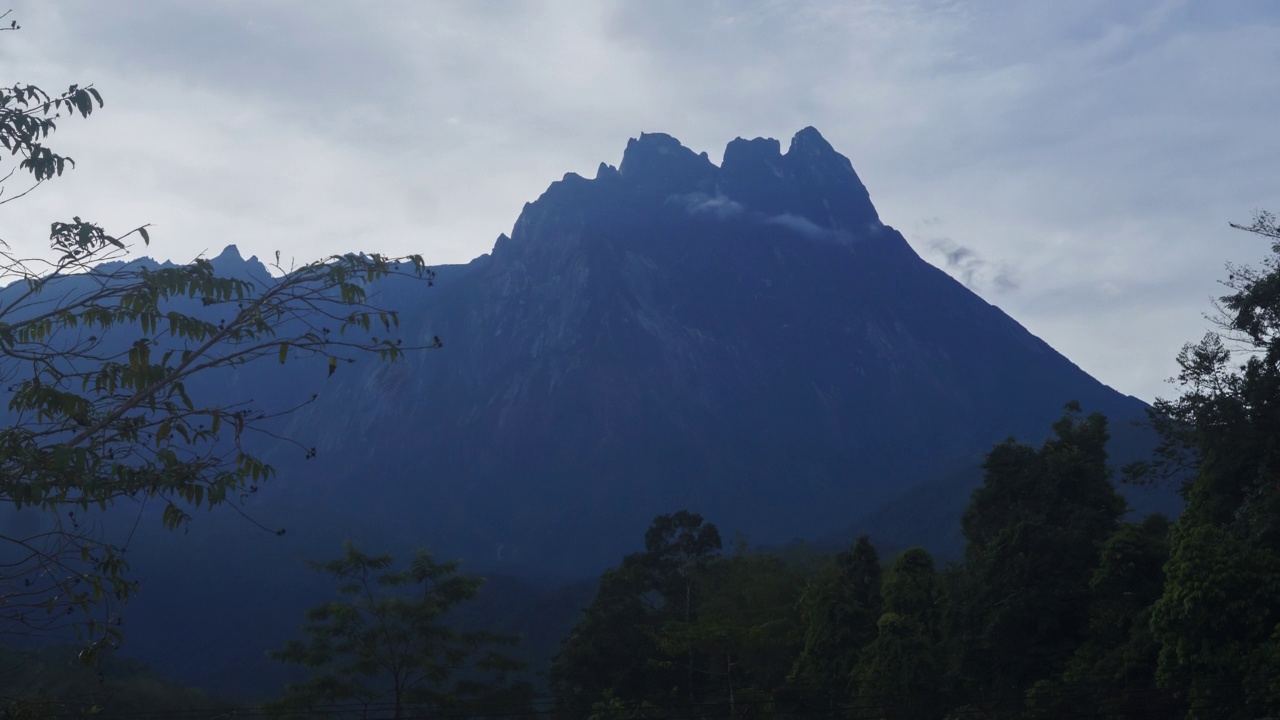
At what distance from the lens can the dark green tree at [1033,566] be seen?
24750mm

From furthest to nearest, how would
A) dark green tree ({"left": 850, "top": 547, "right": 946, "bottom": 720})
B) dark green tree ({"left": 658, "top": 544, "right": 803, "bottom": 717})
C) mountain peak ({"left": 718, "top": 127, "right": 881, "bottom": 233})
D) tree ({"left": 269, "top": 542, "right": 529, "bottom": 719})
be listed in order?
mountain peak ({"left": 718, "top": 127, "right": 881, "bottom": 233}) < dark green tree ({"left": 658, "top": 544, "right": 803, "bottom": 717}) < tree ({"left": 269, "top": 542, "right": 529, "bottom": 719}) < dark green tree ({"left": 850, "top": 547, "right": 946, "bottom": 720})

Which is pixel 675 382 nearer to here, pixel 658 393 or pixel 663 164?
pixel 658 393

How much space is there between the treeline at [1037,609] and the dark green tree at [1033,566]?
0.05 metres

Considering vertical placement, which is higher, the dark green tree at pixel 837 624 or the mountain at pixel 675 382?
the mountain at pixel 675 382

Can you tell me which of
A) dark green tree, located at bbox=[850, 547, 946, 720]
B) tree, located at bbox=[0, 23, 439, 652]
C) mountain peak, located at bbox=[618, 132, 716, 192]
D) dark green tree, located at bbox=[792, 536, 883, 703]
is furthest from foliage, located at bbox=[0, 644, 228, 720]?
mountain peak, located at bbox=[618, 132, 716, 192]

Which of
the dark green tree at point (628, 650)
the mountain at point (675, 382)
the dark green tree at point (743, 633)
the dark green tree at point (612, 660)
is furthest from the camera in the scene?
the mountain at point (675, 382)

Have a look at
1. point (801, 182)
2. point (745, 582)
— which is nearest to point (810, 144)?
point (801, 182)

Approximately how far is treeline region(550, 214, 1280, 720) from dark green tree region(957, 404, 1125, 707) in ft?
0.16

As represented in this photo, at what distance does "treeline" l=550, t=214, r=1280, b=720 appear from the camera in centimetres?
1844

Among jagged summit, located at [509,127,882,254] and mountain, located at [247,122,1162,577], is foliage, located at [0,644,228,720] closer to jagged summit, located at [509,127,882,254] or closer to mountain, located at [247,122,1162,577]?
mountain, located at [247,122,1162,577]

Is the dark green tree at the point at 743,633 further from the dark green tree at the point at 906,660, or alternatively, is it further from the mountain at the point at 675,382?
the mountain at the point at 675,382

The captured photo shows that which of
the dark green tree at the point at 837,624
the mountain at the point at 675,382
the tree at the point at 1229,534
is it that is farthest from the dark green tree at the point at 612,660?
the mountain at the point at 675,382

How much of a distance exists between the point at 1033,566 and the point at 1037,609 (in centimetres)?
98

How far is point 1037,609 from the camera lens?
81.1ft
